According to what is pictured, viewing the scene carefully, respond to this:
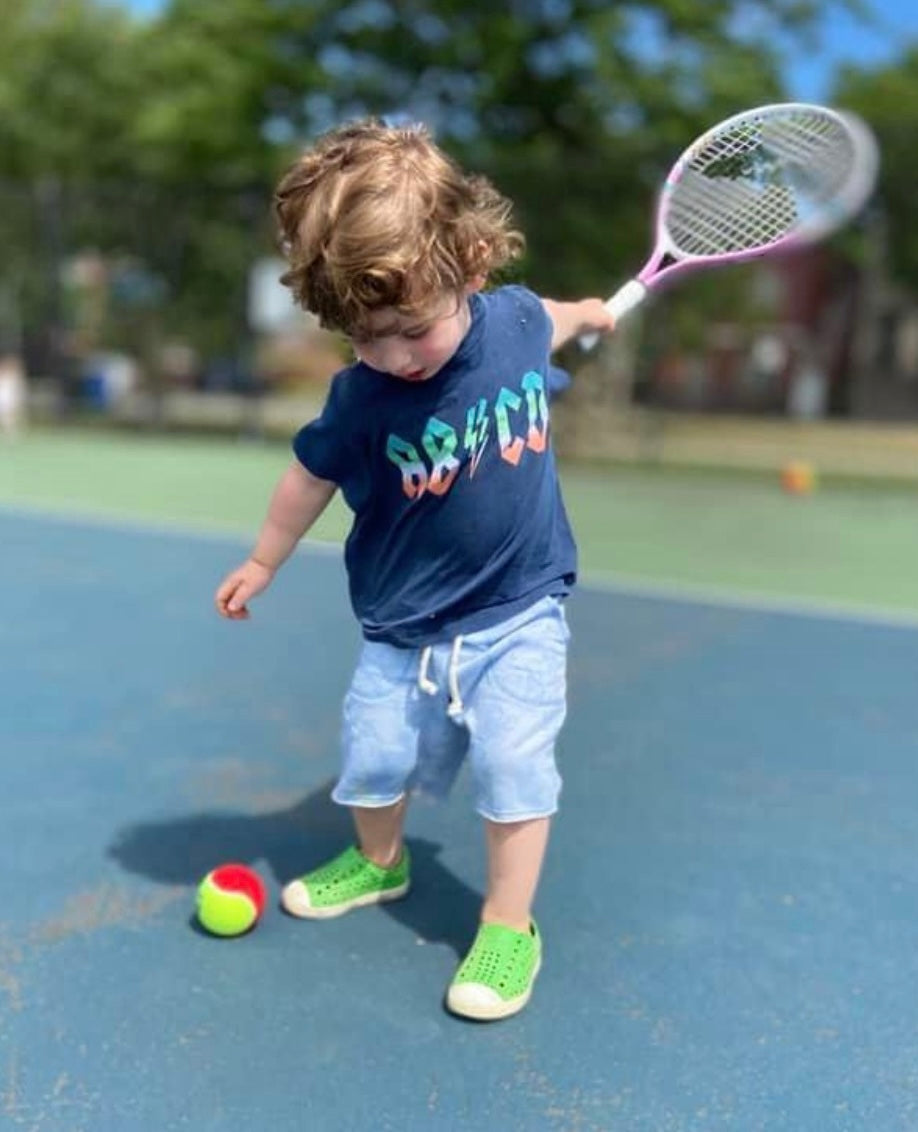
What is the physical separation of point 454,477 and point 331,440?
0.23 meters

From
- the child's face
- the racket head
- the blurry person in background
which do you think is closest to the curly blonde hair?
the child's face

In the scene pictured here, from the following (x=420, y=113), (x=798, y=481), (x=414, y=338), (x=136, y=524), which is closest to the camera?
(x=414, y=338)

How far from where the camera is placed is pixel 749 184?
2.78 m

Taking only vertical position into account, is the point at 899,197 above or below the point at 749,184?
above

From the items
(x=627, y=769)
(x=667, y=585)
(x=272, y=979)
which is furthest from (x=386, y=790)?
(x=667, y=585)

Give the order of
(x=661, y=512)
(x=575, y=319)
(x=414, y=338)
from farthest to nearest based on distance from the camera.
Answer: (x=661, y=512) < (x=575, y=319) < (x=414, y=338)

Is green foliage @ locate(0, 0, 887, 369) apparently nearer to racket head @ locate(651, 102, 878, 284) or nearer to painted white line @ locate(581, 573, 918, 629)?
painted white line @ locate(581, 573, 918, 629)

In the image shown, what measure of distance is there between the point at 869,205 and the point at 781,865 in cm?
1084

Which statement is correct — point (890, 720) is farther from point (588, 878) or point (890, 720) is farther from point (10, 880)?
point (10, 880)

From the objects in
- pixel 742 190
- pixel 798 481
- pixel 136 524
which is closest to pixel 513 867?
pixel 742 190

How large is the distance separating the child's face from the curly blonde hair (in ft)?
0.07

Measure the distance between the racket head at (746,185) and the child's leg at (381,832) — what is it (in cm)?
129

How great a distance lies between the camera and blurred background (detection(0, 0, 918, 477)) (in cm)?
1279

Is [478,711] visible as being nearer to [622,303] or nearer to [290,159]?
[622,303]
